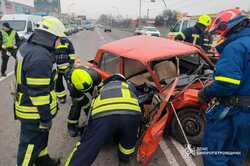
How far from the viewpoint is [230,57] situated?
227 centimetres

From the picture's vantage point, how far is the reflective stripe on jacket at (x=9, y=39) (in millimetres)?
8023

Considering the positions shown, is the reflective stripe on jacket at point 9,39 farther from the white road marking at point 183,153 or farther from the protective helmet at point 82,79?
the white road marking at point 183,153

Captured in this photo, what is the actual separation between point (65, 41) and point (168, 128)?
9.59 ft

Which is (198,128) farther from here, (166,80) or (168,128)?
(166,80)

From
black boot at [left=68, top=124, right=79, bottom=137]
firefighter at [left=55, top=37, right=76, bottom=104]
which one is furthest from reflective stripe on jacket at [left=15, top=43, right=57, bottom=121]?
firefighter at [left=55, top=37, right=76, bottom=104]

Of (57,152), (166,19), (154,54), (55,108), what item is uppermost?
(166,19)

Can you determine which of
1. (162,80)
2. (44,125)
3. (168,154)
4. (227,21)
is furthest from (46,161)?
(227,21)

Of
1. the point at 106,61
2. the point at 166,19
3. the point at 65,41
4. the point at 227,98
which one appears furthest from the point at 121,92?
the point at 166,19

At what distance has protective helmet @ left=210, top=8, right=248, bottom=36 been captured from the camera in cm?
244

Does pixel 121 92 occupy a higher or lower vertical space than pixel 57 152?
higher

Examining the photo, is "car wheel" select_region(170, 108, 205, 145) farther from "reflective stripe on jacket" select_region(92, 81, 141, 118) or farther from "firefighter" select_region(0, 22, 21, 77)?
"firefighter" select_region(0, 22, 21, 77)

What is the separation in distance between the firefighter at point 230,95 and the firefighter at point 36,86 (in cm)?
161

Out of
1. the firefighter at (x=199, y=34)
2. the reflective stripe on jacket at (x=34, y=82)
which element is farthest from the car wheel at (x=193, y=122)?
the firefighter at (x=199, y=34)

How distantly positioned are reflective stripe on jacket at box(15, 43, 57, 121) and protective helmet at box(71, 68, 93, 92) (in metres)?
0.58
